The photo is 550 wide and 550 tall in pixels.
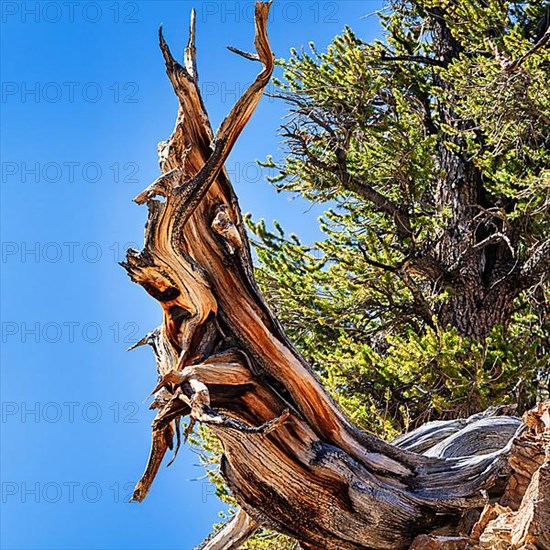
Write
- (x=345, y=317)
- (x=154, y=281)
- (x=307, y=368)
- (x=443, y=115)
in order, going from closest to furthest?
(x=154, y=281)
(x=307, y=368)
(x=345, y=317)
(x=443, y=115)

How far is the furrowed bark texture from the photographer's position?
434 cm

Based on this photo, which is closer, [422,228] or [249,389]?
[249,389]

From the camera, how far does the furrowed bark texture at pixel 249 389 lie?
4.34 m

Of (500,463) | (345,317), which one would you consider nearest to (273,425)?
(500,463)

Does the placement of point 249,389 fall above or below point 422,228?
below

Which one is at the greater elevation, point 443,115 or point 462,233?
point 443,115

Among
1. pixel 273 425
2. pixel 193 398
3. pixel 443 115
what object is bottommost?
Answer: pixel 273 425

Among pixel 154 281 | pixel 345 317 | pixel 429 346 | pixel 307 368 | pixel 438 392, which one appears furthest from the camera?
pixel 345 317

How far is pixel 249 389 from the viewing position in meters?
4.54

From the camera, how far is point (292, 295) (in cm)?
933

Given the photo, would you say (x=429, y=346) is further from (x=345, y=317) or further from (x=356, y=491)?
(x=356, y=491)

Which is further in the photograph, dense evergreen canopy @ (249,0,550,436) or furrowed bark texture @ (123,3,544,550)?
dense evergreen canopy @ (249,0,550,436)

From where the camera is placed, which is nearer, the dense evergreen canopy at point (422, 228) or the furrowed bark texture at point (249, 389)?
the furrowed bark texture at point (249, 389)

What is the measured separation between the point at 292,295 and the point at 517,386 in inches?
99.4
